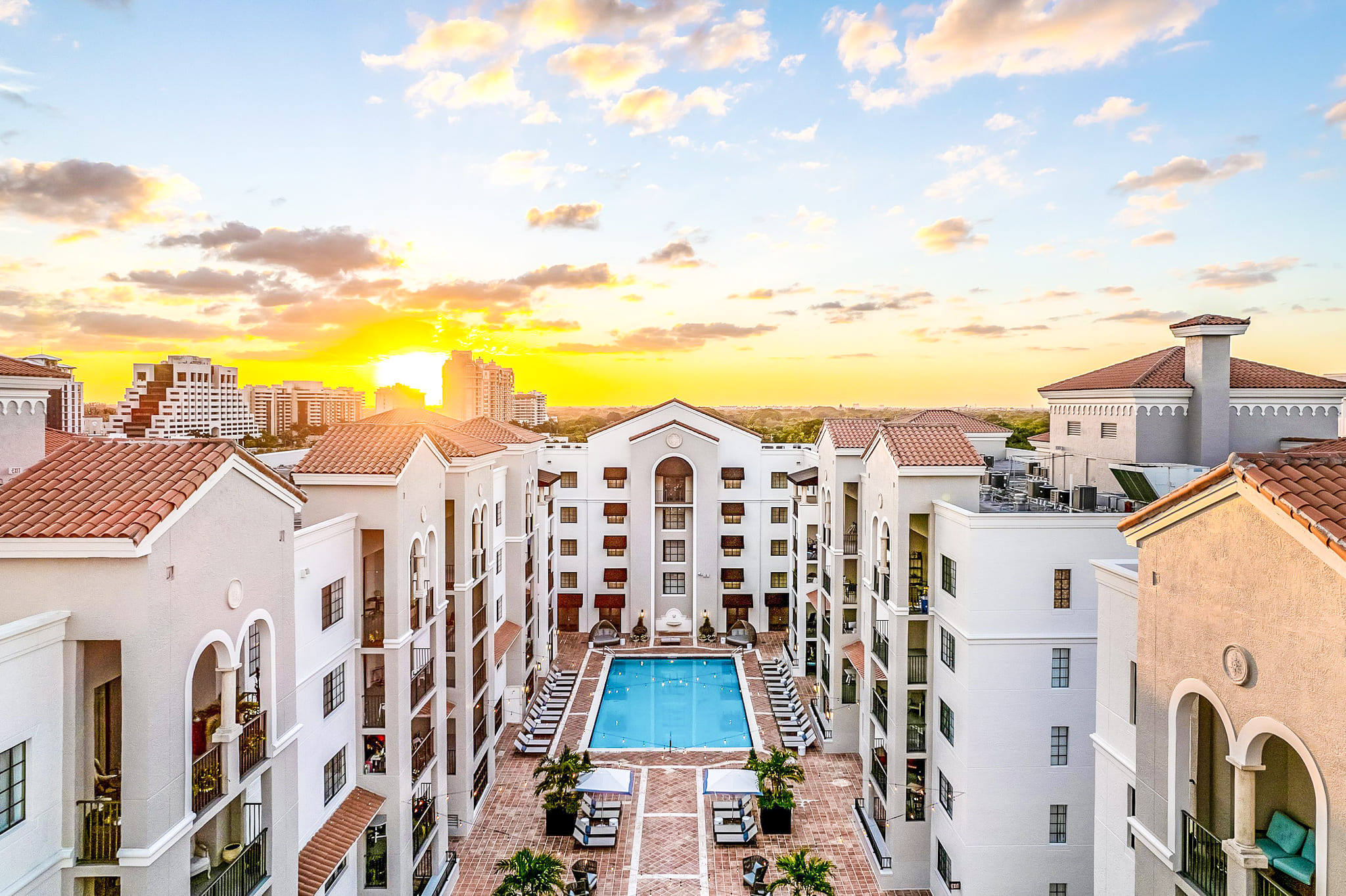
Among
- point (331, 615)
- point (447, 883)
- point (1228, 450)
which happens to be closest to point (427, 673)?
point (331, 615)

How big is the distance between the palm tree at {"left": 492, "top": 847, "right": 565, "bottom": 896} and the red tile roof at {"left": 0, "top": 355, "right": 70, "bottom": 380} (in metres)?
13.7

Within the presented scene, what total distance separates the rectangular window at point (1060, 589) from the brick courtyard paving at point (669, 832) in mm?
8592

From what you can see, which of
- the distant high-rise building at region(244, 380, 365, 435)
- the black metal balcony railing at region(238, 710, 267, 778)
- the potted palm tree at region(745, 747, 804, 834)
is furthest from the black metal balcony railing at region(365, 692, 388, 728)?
the distant high-rise building at region(244, 380, 365, 435)

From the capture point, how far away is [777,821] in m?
22.3

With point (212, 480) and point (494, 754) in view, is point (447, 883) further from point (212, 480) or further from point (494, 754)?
point (212, 480)

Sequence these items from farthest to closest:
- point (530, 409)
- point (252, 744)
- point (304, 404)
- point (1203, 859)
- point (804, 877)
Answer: point (530, 409) → point (304, 404) → point (804, 877) → point (252, 744) → point (1203, 859)

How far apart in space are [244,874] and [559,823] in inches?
502

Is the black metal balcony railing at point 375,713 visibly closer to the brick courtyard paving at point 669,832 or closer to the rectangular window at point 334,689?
the rectangular window at point 334,689

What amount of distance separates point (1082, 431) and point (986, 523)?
1095 centimetres

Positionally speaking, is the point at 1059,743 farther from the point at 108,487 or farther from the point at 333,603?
the point at 108,487

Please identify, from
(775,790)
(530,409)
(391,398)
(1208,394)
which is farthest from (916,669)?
(530,409)

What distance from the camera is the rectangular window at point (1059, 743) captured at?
16.5 m

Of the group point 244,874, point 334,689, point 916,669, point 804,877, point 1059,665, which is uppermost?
point 1059,665

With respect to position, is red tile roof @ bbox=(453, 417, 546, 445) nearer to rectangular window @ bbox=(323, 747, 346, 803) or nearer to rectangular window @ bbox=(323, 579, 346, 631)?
rectangular window @ bbox=(323, 579, 346, 631)
